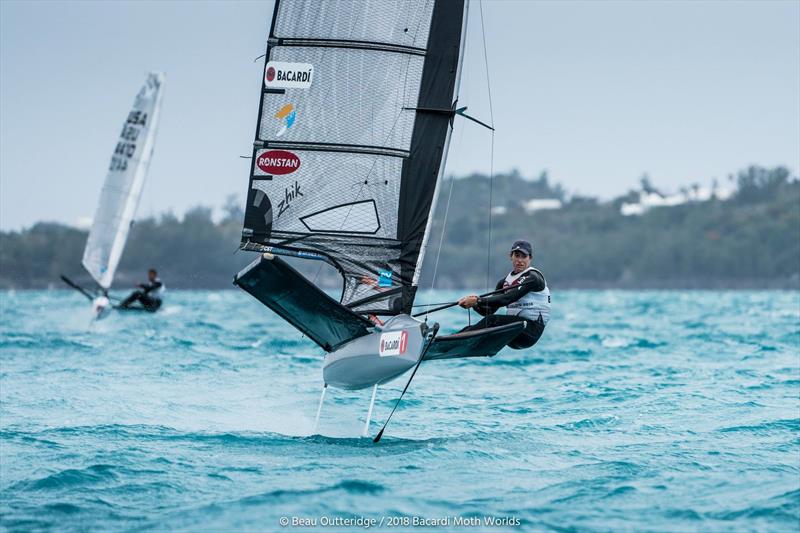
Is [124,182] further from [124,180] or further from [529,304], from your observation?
[529,304]

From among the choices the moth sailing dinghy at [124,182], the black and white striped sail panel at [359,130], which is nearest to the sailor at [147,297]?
the moth sailing dinghy at [124,182]

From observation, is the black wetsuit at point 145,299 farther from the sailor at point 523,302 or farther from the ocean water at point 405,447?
the sailor at point 523,302

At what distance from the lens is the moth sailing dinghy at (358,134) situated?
10531 millimetres

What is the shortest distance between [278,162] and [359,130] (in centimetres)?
86

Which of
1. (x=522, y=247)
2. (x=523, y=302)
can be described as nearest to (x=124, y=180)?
(x=522, y=247)

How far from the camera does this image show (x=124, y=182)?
96.7 feet

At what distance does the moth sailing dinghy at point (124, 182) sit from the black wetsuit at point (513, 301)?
67.5 ft

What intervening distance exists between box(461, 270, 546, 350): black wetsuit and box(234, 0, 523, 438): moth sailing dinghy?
10.6 inches

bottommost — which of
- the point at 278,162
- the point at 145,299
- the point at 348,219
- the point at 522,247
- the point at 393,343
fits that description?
the point at 145,299

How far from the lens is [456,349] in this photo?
10.2 m

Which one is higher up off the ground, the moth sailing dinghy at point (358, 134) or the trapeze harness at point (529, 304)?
the moth sailing dinghy at point (358, 134)

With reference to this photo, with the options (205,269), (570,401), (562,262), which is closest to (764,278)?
(562,262)

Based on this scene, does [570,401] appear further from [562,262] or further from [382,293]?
[562,262]

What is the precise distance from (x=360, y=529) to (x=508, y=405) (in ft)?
21.0
